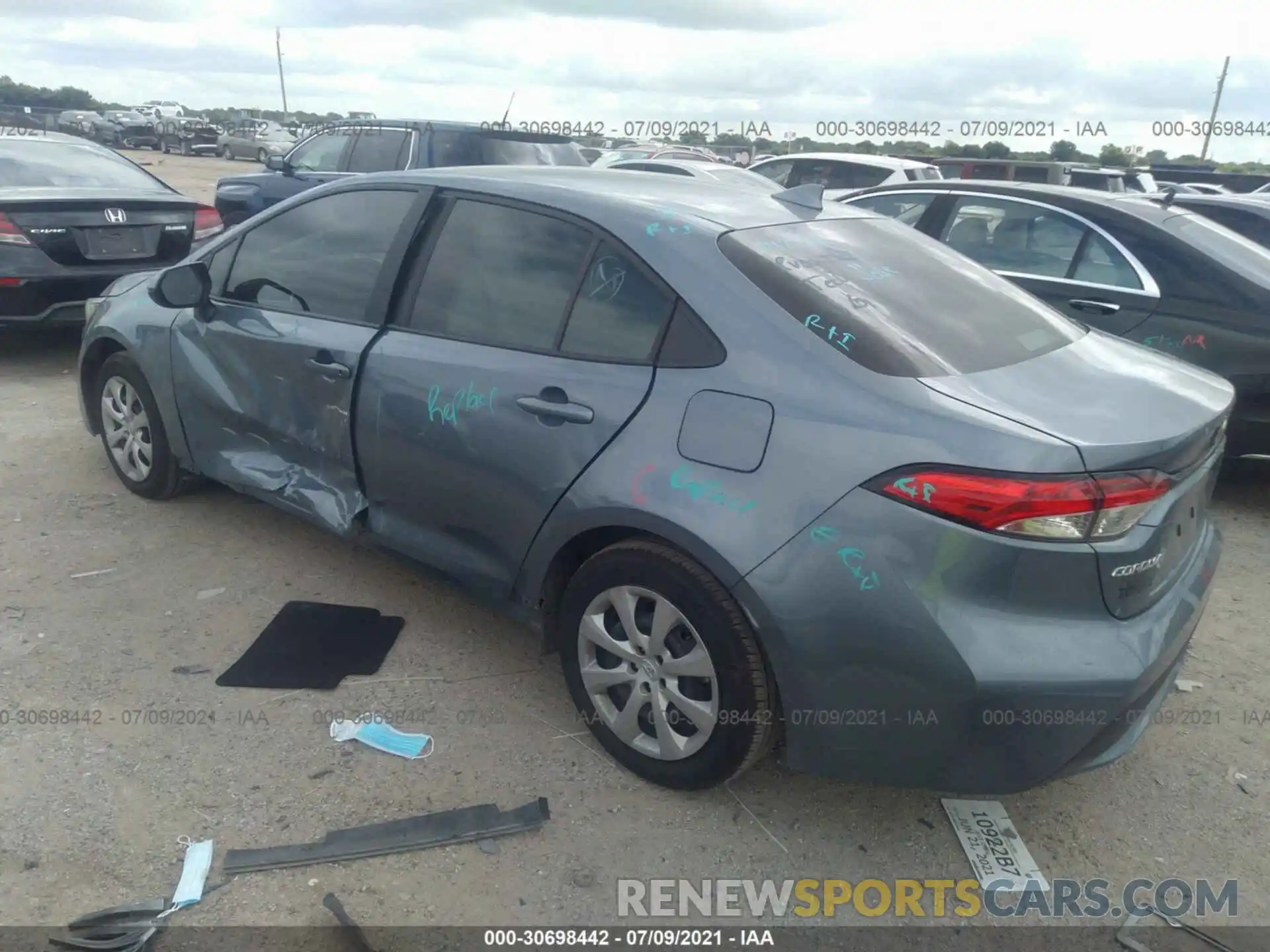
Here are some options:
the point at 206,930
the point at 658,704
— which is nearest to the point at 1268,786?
the point at 658,704

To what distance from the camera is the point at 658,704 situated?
9.20 ft

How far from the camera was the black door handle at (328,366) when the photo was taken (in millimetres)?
3480

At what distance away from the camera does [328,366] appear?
3.53m

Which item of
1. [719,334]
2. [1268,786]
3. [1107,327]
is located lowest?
[1268,786]

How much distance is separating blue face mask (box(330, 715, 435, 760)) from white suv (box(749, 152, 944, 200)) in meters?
10.6

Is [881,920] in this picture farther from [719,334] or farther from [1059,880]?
[719,334]

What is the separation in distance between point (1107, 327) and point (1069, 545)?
141 inches

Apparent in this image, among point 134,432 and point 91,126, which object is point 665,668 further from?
point 91,126

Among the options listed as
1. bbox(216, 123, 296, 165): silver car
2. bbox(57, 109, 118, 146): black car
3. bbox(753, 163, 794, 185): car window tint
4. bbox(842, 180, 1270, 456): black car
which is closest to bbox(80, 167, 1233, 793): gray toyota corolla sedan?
bbox(842, 180, 1270, 456): black car

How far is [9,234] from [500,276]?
462cm

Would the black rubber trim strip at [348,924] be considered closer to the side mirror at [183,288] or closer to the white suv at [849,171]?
the side mirror at [183,288]

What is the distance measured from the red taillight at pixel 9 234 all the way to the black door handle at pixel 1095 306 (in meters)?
6.26

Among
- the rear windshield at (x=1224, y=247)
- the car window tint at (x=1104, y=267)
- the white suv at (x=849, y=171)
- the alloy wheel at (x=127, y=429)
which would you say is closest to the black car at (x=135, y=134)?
the white suv at (x=849, y=171)

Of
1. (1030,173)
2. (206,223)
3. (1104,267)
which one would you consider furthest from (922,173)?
(206,223)
